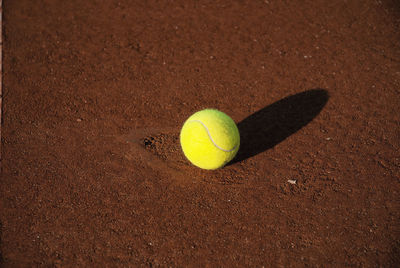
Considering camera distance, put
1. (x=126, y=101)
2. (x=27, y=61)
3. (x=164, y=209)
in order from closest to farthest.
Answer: (x=164, y=209)
(x=126, y=101)
(x=27, y=61)

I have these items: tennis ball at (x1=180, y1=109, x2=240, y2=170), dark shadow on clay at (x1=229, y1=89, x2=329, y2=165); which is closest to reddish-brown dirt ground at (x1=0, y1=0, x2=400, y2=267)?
dark shadow on clay at (x1=229, y1=89, x2=329, y2=165)

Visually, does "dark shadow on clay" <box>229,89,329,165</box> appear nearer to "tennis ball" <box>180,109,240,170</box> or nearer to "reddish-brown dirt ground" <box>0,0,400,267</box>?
"reddish-brown dirt ground" <box>0,0,400,267</box>

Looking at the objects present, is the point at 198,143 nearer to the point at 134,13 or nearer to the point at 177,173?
the point at 177,173

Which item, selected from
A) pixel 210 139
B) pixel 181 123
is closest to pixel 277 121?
pixel 181 123

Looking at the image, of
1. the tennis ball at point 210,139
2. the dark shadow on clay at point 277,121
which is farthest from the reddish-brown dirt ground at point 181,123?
the tennis ball at point 210,139

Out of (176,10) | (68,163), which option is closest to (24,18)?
(176,10)

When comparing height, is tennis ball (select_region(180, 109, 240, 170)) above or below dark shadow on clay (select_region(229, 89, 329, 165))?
above
